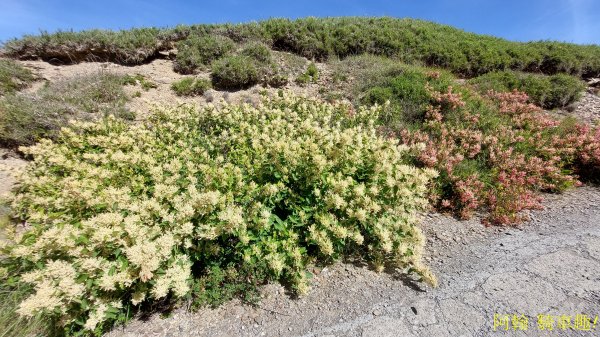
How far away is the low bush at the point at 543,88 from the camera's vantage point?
9367 millimetres

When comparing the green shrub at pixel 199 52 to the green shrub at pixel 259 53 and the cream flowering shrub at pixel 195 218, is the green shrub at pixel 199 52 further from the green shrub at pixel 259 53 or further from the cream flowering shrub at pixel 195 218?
the cream flowering shrub at pixel 195 218

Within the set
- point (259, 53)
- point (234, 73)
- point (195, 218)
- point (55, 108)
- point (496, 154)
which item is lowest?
point (195, 218)

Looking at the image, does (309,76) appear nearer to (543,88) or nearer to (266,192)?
(266,192)

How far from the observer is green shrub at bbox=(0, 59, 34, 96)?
809cm

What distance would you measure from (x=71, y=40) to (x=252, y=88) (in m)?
7.69

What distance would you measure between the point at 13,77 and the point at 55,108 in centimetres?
404

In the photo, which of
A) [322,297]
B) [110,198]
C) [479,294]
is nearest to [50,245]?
[110,198]

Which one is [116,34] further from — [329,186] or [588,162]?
[588,162]

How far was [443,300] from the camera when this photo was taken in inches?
123

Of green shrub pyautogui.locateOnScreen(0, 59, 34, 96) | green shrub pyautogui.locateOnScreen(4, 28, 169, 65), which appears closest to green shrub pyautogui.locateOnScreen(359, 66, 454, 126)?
green shrub pyautogui.locateOnScreen(4, 28, 169, 65)

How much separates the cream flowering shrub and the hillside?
20mm

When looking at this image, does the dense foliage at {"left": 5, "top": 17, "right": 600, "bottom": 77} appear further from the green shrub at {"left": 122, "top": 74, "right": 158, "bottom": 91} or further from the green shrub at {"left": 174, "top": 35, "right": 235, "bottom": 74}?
the green shrub at {"left": 122, "top": 74, "right": 158, "bottom": 91}

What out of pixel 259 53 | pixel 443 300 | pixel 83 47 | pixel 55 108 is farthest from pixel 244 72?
pixel 443 300

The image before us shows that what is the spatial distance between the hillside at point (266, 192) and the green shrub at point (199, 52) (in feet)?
3.40
